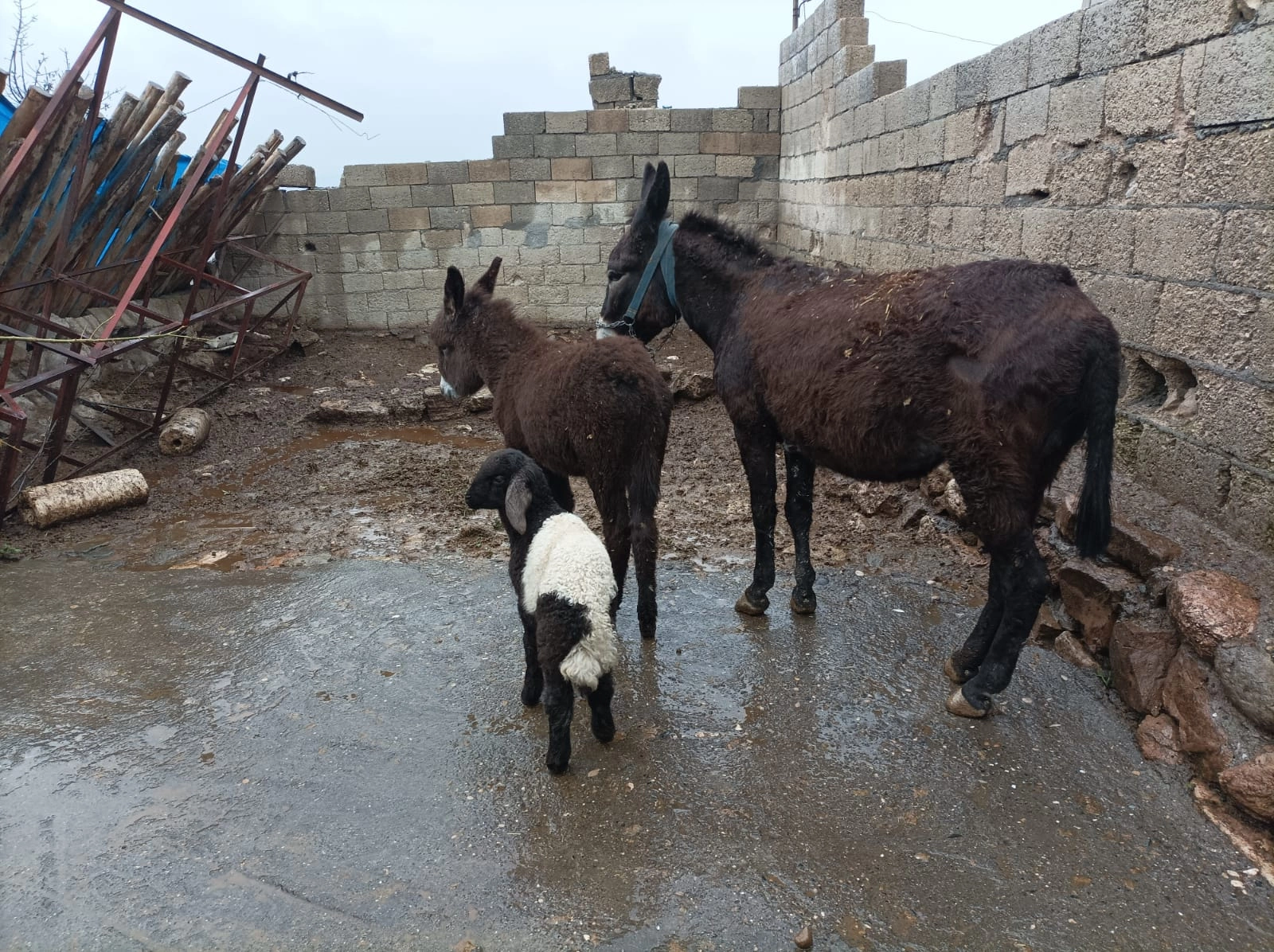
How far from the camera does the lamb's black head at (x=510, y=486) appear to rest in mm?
3090

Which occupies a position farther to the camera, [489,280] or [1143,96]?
[489,280]

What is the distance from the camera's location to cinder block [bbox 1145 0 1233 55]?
10.6 feet

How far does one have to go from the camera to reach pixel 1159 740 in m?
3.00

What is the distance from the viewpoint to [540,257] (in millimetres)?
12047

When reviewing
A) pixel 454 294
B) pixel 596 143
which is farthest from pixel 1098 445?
pixel 596 143

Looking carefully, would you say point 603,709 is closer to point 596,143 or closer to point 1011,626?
point 1011,626

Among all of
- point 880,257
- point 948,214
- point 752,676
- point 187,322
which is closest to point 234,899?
point 752,676

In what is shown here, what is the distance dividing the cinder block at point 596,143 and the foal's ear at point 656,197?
25.4ft

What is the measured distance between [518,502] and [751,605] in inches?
64.3

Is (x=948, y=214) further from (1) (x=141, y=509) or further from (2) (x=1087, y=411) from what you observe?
(1) (x=141, y=509)

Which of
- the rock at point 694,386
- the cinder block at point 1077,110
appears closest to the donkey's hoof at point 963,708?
the cinder block at point 1077,110

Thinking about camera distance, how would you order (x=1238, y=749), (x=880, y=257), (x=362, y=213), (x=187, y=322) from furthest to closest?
1. (x=362, y=213)
2. (x=880, y=257)
3. (x=187, y=322)
4. (x=1238, y=749)

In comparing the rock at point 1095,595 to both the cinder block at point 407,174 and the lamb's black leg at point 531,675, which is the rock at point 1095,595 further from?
the cinder block at point 407,174

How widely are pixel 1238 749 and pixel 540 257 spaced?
10.9 m
